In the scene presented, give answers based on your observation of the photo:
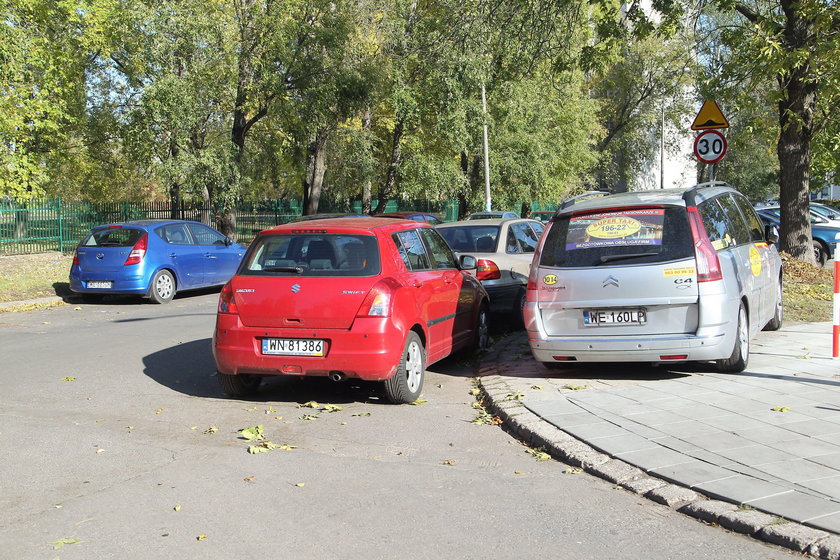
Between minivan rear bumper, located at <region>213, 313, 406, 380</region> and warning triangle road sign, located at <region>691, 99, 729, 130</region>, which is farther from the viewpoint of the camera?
warning triangle road sign, located at <region>691, 99, 729, 130</region>

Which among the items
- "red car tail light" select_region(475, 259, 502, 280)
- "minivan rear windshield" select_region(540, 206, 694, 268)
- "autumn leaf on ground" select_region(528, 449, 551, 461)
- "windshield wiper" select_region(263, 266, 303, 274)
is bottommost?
"autumn leaf on ground" select_region(528, 449, 551, 461)

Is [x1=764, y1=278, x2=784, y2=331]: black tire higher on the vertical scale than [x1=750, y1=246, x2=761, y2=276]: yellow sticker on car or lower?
lower

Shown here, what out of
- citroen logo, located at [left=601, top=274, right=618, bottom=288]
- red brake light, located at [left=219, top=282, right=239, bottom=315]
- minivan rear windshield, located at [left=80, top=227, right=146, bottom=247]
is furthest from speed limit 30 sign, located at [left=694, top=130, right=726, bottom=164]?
minivan rear windshield, located at [left=80, top=227, right=146, bottom=247]

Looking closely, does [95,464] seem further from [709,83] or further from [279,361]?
[709,83]

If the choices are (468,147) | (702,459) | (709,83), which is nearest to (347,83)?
(468,147)

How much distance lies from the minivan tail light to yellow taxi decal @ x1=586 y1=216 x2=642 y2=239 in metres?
0.49

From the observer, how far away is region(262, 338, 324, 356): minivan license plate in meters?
7.38

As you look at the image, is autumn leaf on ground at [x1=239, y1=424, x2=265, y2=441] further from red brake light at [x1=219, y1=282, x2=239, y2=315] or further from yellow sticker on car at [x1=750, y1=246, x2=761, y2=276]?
yellow sticker on car at [x1=750, y1=246, x2=761, y2=276]

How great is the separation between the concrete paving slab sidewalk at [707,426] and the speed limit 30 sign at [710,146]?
16.1 ft

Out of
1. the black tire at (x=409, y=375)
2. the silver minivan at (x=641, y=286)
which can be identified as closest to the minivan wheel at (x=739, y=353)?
the silver minivan at (x=641, y=286)

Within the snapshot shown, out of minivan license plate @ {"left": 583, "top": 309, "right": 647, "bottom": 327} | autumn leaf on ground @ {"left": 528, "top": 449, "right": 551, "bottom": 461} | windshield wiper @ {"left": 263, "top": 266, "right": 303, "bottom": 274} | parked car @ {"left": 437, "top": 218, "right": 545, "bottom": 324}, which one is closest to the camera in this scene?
autumn leaf on ground @ {"left": 528, "top": 449, "right": 551, "bottom": 461}

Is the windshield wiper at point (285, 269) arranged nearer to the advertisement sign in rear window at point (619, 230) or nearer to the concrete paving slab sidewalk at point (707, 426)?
the concrete paving slab sidewalk at point (707, 426)

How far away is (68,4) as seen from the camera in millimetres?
26984

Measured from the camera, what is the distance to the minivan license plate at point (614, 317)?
309 inches
